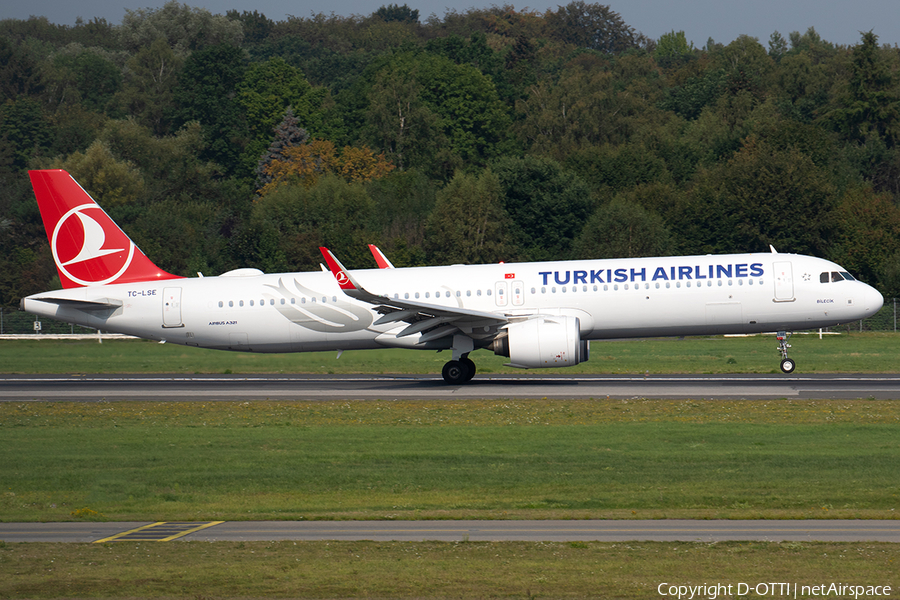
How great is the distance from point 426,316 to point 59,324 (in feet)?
141

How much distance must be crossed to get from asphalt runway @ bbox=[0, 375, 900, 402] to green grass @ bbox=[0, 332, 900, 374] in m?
2.33

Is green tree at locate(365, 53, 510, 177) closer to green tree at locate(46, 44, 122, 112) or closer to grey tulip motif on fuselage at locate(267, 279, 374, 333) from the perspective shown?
green tree at locate(46, 44, 122, 112)

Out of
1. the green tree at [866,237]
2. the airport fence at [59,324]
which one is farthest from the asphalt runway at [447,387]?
the green tree at [866,237]

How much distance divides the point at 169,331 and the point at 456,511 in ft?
75.6

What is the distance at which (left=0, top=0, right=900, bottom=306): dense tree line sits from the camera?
270 feet

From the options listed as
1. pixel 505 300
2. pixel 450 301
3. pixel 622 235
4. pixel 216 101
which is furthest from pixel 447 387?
pixel 216 101

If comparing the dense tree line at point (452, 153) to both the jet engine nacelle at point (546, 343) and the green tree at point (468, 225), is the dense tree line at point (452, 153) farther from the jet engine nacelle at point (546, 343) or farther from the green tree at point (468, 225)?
the jet engine nacelle at point (546, 343)

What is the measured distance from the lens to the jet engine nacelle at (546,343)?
107 ft

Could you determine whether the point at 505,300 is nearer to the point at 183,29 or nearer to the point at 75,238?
the point at 75,238

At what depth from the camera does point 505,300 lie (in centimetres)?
3472

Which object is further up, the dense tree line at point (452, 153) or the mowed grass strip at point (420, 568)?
the dense tree line at point (452, 153)

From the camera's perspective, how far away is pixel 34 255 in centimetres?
9038

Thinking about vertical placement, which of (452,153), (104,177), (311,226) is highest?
(452,153)

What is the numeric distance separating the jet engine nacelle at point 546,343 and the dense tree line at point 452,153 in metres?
44.3
